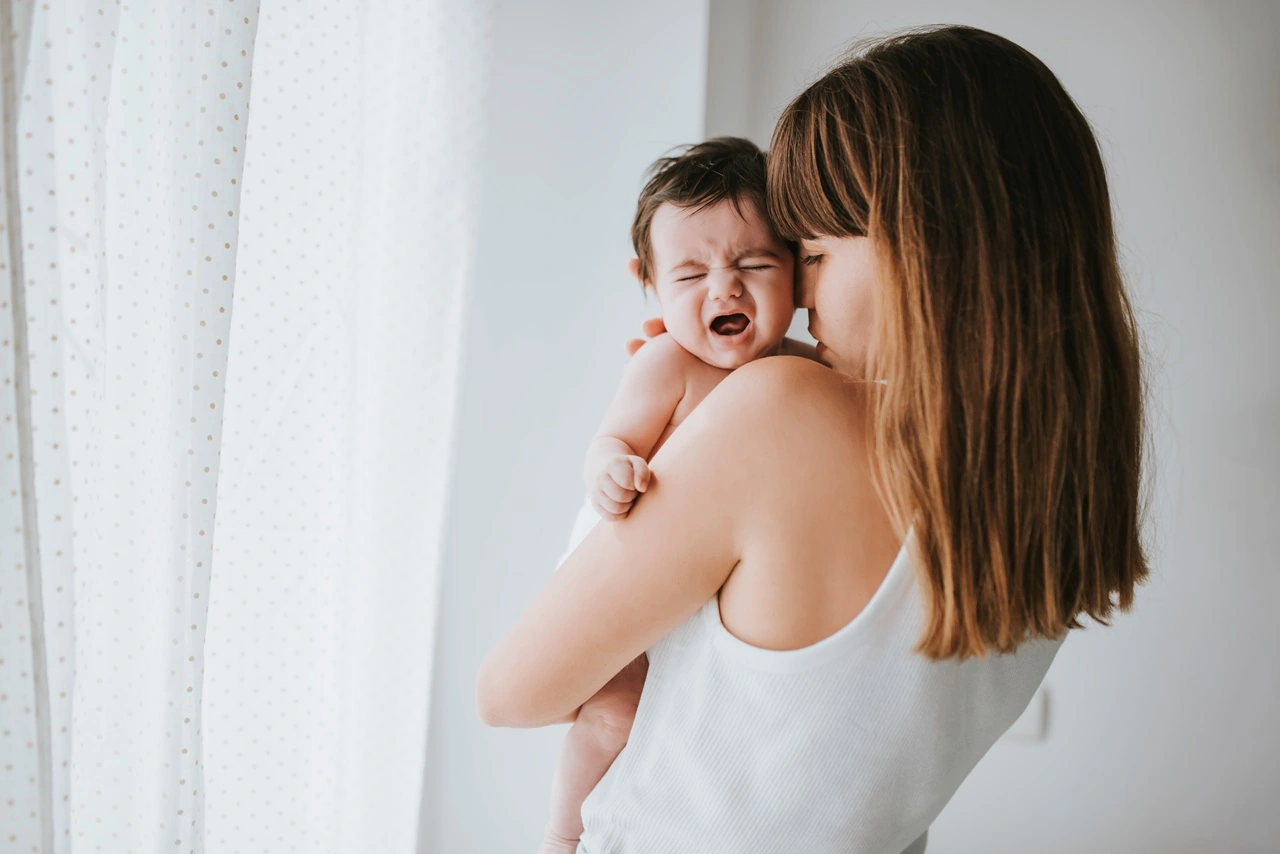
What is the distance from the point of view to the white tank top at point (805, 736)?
2.26 feet

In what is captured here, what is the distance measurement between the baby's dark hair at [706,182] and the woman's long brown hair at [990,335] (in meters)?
0.30

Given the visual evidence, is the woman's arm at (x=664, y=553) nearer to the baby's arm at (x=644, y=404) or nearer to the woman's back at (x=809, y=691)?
the woman's back at (x=809, y=691)

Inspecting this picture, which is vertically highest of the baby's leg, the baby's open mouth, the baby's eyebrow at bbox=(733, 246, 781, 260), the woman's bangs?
the woman's bangs

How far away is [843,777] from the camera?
72cm

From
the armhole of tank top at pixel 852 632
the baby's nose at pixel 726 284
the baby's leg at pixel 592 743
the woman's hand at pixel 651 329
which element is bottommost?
the baby's leg at pixel 592 743

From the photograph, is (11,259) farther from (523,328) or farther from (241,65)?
(523,328)

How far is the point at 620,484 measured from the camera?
0.73 meters

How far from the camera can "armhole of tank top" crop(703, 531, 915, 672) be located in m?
0.67

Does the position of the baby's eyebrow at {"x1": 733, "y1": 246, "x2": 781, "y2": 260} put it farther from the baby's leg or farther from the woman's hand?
the baby's leg

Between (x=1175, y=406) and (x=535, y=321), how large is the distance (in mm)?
1301

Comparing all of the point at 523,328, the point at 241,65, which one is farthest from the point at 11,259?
the point at 523,328

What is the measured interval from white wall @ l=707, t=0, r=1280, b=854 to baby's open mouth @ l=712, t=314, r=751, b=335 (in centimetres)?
75

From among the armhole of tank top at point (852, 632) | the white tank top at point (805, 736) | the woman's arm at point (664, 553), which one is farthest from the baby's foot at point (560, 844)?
the armhole of tank top at point (852, 632)

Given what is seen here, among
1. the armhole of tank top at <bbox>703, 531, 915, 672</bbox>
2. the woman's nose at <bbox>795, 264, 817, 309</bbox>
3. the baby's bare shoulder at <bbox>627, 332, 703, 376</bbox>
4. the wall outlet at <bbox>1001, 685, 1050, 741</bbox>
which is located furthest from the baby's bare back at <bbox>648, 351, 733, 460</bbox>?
the wall outlet at <bbox>1001, 685, 1050, 741</bbox>
